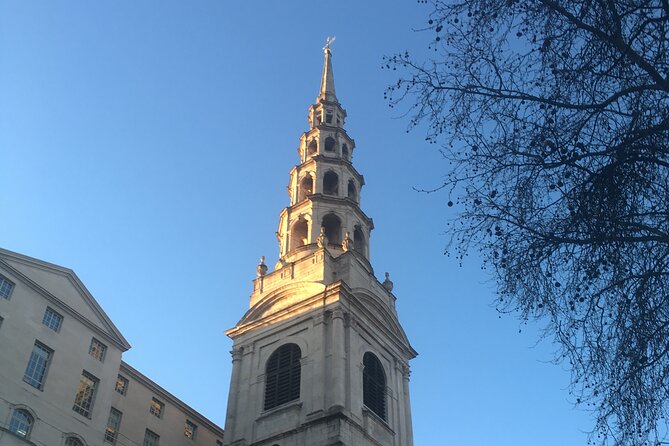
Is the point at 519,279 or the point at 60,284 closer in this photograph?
the point at 519,279

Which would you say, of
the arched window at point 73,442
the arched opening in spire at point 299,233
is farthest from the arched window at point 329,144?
the arched window at point 73,442

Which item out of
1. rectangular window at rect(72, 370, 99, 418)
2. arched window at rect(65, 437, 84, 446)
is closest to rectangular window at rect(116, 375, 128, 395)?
rectangular window at rect(72, 370, 99, 418)

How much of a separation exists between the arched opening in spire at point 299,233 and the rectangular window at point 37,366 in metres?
17.9

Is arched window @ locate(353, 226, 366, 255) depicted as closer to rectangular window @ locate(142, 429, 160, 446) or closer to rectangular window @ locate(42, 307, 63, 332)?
rectangular window @ locate(142, 429, 160, 446)

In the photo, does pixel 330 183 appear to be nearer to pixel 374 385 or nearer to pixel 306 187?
pixel 306 187

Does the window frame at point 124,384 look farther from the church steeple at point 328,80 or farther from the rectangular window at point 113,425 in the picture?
the church steeple at point 328,80

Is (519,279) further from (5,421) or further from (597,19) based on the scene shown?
(5,421)

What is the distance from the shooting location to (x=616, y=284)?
44.7ft

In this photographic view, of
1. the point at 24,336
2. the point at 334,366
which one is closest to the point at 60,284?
the point at 24,336

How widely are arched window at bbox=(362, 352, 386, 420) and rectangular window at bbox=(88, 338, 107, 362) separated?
13.4m

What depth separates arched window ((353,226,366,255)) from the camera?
49406 mm

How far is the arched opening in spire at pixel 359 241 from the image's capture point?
4938 centimetres

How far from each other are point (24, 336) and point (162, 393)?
11.7 m

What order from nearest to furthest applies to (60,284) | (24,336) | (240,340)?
1. (24,336)
2. (60,284)
3. (240,340)
